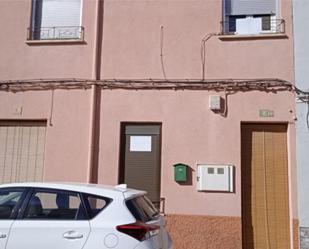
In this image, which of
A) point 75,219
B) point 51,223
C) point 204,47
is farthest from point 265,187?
point 51,223

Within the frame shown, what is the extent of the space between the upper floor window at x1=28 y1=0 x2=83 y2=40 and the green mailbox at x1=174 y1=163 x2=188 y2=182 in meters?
3.61

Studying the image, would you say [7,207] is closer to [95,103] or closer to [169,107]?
[95,103]

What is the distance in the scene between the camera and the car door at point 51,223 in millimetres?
4894

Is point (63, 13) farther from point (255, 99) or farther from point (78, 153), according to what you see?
point (255, 99)

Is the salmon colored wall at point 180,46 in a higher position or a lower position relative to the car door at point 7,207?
higher

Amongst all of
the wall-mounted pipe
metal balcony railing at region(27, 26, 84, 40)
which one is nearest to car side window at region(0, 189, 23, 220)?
the wall-mounted pipe

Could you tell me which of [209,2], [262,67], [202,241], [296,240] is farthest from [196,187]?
[209,2]

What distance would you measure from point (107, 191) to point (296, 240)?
4366 mm

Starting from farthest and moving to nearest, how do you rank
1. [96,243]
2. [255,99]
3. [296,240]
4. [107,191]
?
1. [255,99]
2. [296,240]
3. [107,191]
4. [96,243]

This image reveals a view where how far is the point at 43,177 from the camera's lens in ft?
28.6

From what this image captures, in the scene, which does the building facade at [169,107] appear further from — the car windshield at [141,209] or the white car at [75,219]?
the white car at [75,219]

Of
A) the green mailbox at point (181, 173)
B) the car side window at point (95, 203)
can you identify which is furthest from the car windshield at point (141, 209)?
the green mailbox at point (181, 173)

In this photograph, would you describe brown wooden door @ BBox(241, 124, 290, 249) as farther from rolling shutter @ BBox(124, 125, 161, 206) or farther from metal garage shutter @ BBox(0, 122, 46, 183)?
metal garage shutter @ BBox(0, 122, 46, 183)

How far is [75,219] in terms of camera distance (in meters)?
5.02
